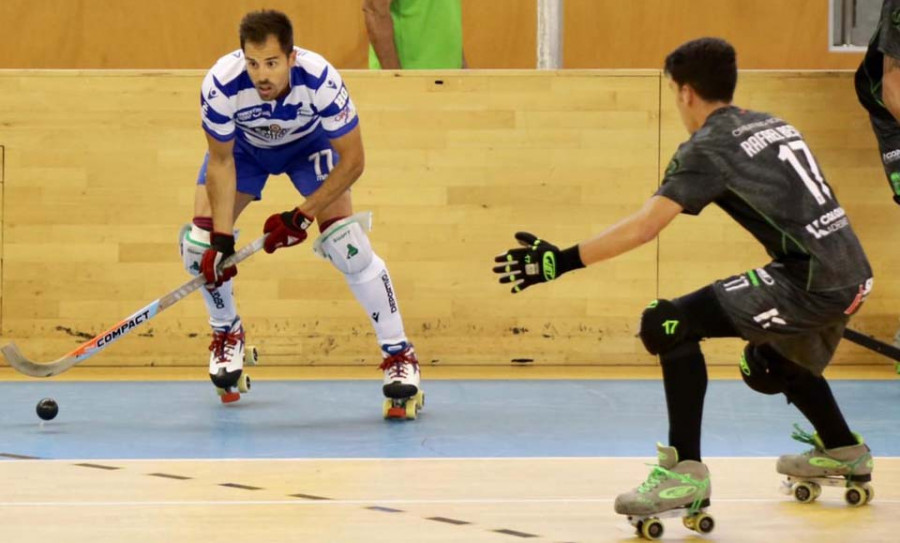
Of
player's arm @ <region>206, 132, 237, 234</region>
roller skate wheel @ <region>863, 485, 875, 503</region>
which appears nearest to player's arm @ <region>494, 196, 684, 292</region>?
roller skate wheel @ <region>863, 485, 875, 503</region>

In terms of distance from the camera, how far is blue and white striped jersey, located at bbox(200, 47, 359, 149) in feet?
18.1

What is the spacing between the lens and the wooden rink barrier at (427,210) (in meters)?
7.19

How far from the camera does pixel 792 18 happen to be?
9.05m

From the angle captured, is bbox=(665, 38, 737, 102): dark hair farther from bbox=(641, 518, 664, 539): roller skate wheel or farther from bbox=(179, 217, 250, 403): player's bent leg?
bbox=(179, 217, 250, 403): player's bent leg

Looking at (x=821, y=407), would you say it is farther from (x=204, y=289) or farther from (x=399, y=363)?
(x=204, y=289)

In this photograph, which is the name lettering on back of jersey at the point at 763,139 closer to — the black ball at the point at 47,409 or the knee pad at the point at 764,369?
the knee pad at the point at 764,369

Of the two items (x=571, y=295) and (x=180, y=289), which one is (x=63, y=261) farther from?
(x=571, y=295)

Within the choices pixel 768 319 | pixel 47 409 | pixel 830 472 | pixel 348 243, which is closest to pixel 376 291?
pixel 348 243

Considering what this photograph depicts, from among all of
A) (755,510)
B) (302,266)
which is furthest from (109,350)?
(755,510)

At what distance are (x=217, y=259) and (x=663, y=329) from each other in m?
2.46

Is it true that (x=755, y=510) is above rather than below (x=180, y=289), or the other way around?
below

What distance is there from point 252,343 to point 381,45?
5.57ft

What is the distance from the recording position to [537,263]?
11.9 feet

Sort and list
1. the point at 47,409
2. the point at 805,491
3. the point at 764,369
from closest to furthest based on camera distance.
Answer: the point at 764,369
the point at 805,491
the point at 47,409
